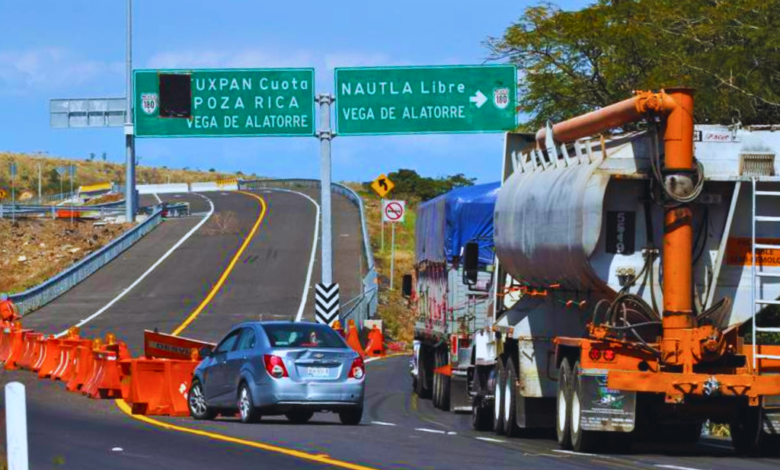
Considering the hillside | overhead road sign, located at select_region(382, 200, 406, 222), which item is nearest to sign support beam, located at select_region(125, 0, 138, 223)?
overhead road sign, located at select_region(382, 200, 406, 222)

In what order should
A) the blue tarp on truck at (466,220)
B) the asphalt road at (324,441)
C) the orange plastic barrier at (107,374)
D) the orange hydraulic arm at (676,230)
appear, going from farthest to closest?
the orange plastic barrier at (107,374) < the blue tarp on truck at (466,220) < the orange hydraulic arm at (676,230) < the asphalt road at (324,441)

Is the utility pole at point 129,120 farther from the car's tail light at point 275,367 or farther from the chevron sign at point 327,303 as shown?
the car's tail light at point 275,367

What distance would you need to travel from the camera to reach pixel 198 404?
21.9 m

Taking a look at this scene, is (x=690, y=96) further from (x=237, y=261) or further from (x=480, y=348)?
(x=237, y=261)

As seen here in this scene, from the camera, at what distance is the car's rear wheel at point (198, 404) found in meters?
21.7

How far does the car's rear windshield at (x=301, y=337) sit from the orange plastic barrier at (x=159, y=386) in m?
2.77

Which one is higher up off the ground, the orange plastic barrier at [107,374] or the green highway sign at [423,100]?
the green highway sign at [423,100]

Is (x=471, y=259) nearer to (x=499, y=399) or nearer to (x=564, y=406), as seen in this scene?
(x=499, y=399)

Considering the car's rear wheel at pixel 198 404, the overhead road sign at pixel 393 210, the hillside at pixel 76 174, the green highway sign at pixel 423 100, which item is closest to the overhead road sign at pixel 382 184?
the overhead road sign at pixel 393 210

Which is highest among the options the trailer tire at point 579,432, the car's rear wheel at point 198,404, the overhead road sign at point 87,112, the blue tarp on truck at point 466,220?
the overhead road sign at point 87,112

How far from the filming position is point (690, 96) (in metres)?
15.8

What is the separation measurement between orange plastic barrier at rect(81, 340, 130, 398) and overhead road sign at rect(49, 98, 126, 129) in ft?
113

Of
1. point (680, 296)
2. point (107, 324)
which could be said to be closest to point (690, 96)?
point (680, 296)

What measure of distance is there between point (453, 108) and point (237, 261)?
23.4 meters
